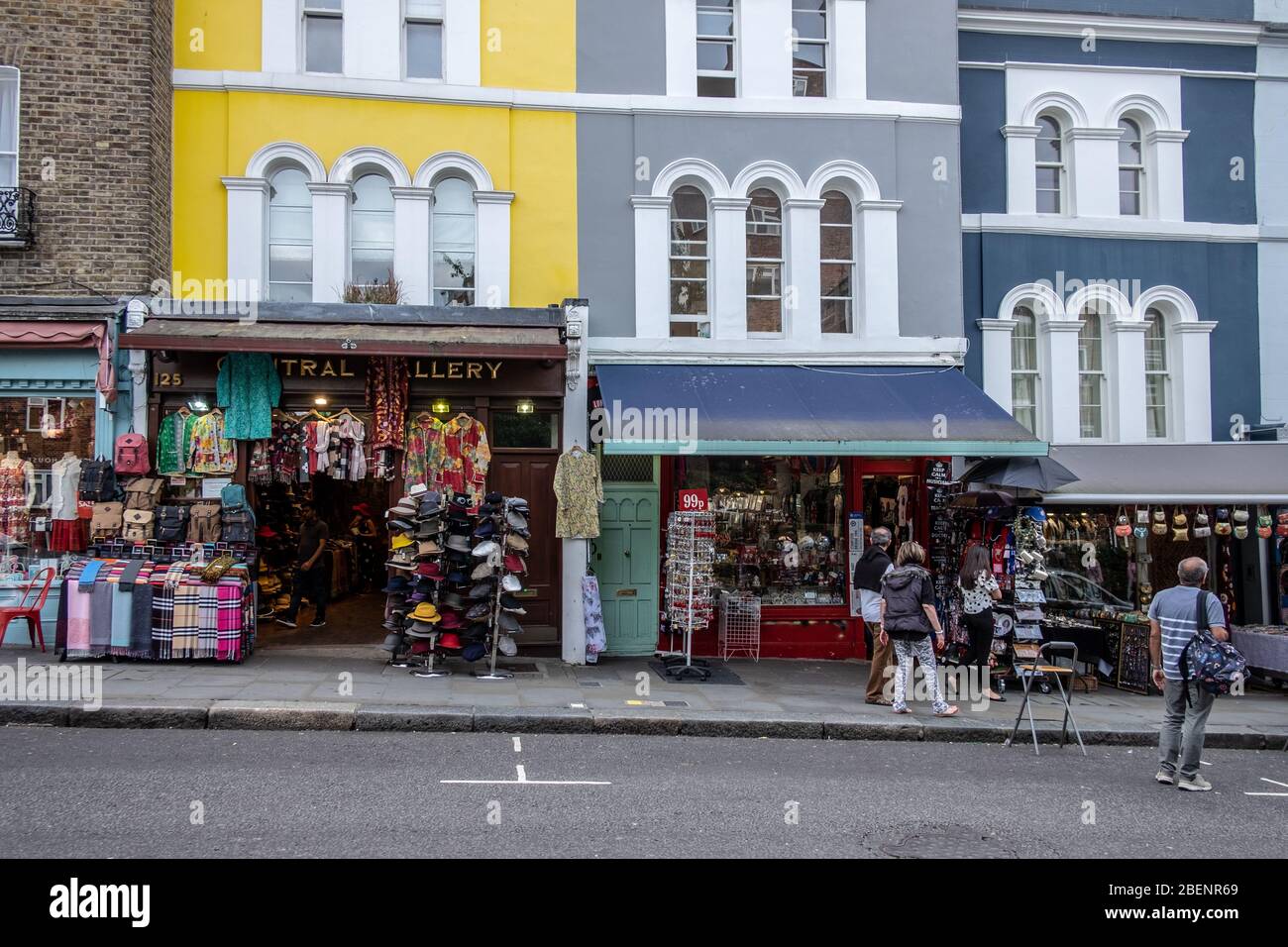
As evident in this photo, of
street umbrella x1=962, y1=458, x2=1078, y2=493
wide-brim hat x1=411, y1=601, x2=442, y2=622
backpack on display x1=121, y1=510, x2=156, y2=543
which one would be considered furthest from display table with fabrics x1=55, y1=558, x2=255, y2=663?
street umbrella x1=962, y1=458, x2=1078, y2=493

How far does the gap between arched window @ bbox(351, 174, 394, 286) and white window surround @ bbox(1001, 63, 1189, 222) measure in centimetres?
919

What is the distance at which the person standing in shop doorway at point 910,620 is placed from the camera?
9812 mm

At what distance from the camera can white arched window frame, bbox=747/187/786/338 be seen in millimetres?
13539

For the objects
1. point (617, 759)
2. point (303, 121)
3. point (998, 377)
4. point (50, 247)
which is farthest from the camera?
point (998, 377)

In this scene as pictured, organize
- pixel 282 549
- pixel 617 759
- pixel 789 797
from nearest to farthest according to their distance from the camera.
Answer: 1. pixel 789 797
2. pixel 617 759
3. pixel 282 549

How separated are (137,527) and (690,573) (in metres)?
6.66

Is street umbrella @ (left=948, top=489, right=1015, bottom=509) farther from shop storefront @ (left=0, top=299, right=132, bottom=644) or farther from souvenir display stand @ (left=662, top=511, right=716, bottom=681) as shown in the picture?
shop storefront @ (left=0, top=299, right=132, bottom=644)

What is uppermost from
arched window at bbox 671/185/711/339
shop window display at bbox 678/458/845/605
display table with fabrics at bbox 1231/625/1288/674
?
arched window at bbox 671/185/711/339

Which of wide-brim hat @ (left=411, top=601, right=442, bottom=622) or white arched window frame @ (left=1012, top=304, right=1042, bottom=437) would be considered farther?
white arched window frame @ (left=1012, top=304, right=1042, bottom=437)

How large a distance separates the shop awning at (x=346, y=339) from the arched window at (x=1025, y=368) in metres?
7.29

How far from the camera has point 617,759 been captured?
8188mm

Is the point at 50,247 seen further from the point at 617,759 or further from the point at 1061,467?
the point at 1061,467

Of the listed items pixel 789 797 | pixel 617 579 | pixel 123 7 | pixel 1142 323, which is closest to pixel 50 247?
pixel 123 7

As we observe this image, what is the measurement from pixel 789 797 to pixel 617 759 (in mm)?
1696
